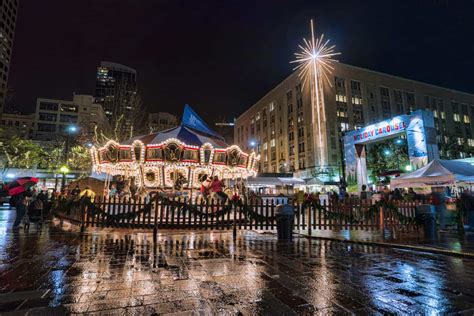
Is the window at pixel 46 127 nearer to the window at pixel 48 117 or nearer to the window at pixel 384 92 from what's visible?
the window at pixel 48 117

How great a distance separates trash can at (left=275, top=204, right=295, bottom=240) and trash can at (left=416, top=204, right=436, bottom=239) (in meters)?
4.73

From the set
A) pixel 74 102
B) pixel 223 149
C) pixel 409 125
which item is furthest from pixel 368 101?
pixel 74 102

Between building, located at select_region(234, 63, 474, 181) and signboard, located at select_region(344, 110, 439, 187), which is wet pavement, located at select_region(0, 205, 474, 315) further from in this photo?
building, located at select_region(234, 63, 474, 181)

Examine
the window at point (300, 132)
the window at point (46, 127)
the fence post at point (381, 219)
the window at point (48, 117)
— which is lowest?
the fence post at point (381, 219)

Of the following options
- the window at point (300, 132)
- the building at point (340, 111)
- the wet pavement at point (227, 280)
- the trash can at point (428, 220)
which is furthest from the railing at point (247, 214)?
the window at point (300, 132)

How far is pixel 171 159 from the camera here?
15.8 metres

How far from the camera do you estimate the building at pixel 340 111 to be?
49500 mm

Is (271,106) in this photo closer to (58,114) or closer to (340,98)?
(340,98)

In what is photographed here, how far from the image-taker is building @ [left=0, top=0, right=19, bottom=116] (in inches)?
2798

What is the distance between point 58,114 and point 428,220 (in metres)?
Result: 97.2

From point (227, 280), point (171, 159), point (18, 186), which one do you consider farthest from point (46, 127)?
point (227, 280)

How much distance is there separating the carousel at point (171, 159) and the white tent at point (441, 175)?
998cm

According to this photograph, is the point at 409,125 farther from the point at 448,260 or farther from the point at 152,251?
the point at 152,251

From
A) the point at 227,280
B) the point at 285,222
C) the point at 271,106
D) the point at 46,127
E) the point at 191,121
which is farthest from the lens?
the point at 46,127
